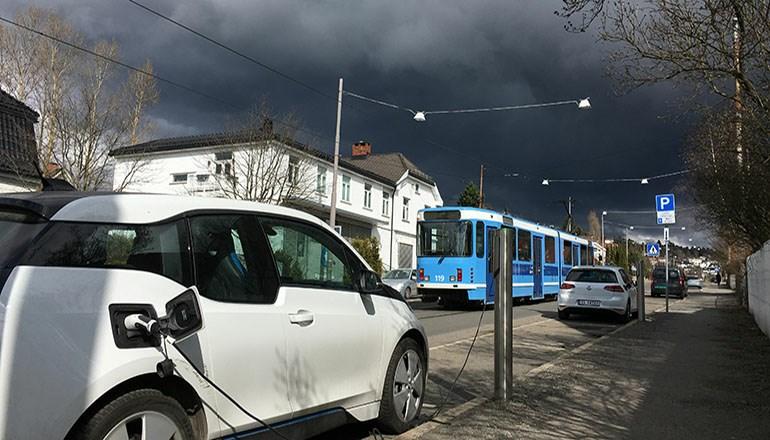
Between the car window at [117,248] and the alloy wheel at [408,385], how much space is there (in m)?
2.39

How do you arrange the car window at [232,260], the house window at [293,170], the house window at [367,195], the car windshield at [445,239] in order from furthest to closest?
the house window at [367,195] < the house window at [293,170] < the car windshield at [445,239] < the car window at [232,260]

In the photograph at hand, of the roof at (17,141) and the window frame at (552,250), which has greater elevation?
the roof at (17,141)

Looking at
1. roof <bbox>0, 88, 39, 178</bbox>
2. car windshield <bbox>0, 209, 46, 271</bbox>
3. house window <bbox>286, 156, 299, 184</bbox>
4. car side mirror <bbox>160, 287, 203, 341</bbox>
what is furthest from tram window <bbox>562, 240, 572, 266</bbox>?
car windshield <bbox>0, 209, 46, 271</bbox>

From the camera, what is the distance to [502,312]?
6.34 metres

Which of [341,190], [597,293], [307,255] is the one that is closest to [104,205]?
[307,255]

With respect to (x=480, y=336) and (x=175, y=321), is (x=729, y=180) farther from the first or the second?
(x=175, y=321)

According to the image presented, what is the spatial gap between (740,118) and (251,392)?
8137mm

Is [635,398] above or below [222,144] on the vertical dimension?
below

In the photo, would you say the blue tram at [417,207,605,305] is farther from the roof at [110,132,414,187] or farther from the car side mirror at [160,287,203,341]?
the car side mirror at [160,287,203,341]

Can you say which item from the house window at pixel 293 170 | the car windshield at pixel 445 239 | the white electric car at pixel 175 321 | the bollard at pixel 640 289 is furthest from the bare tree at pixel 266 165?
the white electric car at pixel 175 321

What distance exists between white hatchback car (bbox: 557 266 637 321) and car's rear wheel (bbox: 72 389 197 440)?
1521 centimetres

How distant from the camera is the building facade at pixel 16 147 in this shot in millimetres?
18031

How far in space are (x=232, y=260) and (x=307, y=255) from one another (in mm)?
798

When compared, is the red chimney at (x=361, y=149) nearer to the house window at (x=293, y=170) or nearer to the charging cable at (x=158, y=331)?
the house window at (x=293, y=170)
